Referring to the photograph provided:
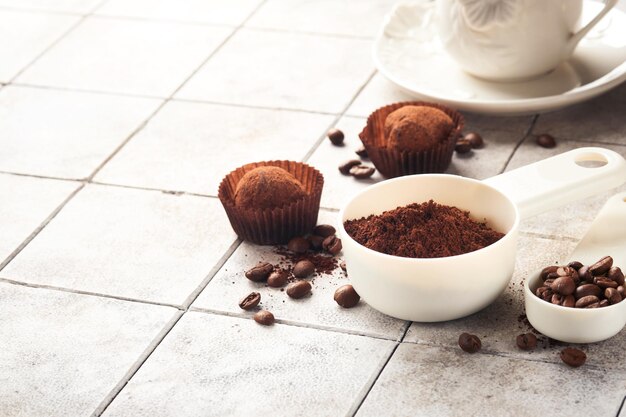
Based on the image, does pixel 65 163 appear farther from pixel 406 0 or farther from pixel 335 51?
pixel 406 0

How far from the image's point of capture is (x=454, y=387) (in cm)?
150

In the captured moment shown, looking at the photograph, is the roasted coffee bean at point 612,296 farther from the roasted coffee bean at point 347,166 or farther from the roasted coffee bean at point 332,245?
the roasted coffee bean at point 347,166

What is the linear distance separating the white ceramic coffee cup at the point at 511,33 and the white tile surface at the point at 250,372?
85cm

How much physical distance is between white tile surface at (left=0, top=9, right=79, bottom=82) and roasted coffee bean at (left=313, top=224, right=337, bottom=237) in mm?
1203

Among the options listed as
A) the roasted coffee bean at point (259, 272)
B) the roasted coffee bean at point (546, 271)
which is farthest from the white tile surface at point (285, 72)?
the roasted coffee bean at point (546, 271)

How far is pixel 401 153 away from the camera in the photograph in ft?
6.57

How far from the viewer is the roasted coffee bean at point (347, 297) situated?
170 cm

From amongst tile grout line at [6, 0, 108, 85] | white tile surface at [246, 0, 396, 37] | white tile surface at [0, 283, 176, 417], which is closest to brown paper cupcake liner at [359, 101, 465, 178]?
white tile surface at [0, 283, 176, 417]

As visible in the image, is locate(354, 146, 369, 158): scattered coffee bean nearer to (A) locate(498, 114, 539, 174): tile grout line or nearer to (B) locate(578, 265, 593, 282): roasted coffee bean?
(A) locate(498, 114, 539, 174): tile grout line

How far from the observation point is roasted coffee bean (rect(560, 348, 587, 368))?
151 centimetres

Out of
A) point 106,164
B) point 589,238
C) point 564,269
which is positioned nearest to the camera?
point 564,269

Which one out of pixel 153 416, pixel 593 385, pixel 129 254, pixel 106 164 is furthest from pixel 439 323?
pixel 106 164

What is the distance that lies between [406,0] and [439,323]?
1.36 metres

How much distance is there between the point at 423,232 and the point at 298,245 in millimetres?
317
